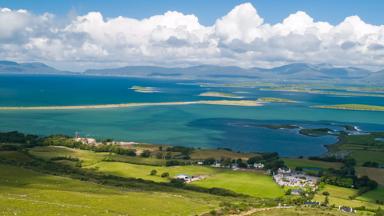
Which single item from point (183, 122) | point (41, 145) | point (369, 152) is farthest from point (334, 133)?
point (41, 145)

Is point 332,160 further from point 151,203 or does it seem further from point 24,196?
point 24,196

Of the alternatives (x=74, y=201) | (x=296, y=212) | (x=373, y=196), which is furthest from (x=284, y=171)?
(x=74, y=201)

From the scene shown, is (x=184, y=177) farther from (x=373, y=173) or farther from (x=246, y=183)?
(x=373, y=173)

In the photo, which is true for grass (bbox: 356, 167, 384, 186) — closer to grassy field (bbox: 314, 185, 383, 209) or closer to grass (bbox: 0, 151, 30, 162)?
grassy field (bbox: 314, 185, 383, 209)

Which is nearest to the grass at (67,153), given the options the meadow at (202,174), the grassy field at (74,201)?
the meadow at (202,174)

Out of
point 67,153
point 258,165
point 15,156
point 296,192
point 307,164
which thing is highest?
point 67,153

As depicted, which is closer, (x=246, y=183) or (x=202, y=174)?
(x=246, y=183)
